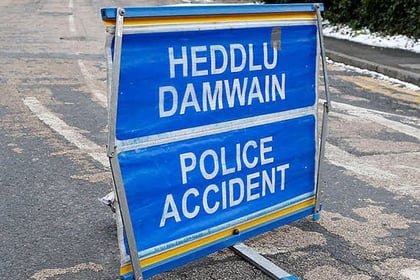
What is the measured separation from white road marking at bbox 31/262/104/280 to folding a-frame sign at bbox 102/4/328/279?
59cm

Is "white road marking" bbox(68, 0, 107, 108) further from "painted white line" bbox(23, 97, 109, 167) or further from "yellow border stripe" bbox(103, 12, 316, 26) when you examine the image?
"yellow border stripe" bbox(103, 12, 316, 26)

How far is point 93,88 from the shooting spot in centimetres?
896

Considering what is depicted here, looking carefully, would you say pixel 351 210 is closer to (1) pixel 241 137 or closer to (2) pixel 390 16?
(1) pixel 241 137

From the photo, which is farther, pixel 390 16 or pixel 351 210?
pixel 390 16

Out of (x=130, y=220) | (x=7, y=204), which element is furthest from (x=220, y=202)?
(x=7, y=204)

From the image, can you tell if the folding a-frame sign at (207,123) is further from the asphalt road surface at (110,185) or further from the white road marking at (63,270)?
the white road marking at (63,270)

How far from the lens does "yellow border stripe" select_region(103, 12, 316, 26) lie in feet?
10.0

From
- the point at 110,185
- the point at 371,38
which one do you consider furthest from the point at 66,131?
the point at 371,38

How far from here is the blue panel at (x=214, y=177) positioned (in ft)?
10.7

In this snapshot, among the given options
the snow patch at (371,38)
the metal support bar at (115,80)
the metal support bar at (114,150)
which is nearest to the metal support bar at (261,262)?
the metal support bar at (114,150)

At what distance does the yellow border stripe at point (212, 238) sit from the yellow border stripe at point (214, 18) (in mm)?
1194

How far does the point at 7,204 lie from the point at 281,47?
2.31 meters

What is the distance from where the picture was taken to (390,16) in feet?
48.7

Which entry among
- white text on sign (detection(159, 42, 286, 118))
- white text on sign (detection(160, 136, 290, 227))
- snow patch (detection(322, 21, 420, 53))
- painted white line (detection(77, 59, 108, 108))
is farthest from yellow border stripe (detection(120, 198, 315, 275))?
snow patch (detection(322, 21, 420, 53))
